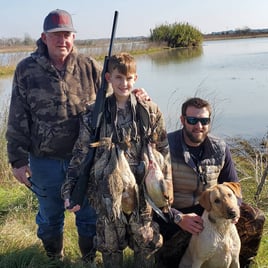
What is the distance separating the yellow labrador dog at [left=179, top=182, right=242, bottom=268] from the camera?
3.40m

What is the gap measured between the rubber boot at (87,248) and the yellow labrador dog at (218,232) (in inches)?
42.3

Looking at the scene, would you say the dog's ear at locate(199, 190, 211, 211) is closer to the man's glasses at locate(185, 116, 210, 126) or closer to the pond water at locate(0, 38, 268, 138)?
the man's glasses at locate(185, 116, 210, 126)

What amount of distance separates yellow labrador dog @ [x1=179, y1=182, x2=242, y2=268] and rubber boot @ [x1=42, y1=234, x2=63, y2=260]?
1402 millimetres

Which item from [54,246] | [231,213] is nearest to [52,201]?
[54,246]

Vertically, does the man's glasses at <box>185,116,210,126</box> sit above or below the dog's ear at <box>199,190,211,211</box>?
above

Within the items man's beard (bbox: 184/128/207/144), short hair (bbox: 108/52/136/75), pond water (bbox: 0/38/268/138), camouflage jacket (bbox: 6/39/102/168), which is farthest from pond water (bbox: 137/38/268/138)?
short hair (bbox: 108/52/136/75)

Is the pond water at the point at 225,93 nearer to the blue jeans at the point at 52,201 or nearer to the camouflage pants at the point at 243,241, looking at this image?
the camouflage pants at the point at 243,241

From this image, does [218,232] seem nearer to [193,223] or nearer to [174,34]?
[193,223]

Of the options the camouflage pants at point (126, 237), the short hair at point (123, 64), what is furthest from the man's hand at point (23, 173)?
the short hair at point (123, 64)

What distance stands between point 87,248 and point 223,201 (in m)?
1.59

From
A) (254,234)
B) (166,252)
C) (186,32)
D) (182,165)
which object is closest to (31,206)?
(166,252)

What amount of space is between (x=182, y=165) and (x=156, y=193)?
0.60m

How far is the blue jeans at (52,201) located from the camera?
394 centimetres

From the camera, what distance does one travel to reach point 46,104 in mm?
3738
